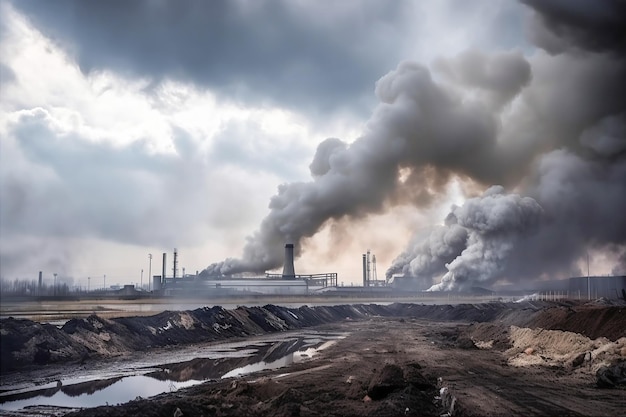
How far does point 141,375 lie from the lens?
82.5 ft

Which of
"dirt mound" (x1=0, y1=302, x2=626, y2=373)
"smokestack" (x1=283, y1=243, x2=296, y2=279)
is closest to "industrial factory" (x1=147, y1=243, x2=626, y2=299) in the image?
"smokestack" (x1=283, y1=243, x2=296, y2=279)

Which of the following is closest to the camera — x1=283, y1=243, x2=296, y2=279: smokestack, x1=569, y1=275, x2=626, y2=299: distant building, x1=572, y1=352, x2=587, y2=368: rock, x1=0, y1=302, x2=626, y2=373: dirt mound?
x1=572, y1=352, x2=587, y2=368: rock

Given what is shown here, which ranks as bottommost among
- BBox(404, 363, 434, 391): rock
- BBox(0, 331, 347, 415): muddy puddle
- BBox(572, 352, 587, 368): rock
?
BBox(0, 331, 347, 415): muddy puddle

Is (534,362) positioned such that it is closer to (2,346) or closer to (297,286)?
(2,346)

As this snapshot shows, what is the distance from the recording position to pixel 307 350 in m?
36.5

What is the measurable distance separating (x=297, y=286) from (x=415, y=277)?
2666 centimetres

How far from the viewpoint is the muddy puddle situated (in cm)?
1966

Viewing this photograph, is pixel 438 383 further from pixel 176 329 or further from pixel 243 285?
pixel 243 285

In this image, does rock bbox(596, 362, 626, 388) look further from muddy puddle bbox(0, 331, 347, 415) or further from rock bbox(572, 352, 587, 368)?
muddy puddle bbox(0, 331, 347, 415)

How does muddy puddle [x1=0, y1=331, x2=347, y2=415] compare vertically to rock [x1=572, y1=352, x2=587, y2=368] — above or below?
below

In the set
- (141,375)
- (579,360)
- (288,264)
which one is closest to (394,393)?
(141,375)

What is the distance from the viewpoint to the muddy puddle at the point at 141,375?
1966cm

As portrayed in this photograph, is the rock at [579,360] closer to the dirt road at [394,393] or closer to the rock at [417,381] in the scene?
the dirt road at [394,393]

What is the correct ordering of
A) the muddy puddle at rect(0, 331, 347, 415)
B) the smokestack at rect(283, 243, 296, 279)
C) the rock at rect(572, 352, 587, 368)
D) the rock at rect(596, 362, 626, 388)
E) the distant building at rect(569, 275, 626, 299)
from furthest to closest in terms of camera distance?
the smokestack at rect(283, 243, 296, 279), the distant building at rect(569, 275, 626, 299), the rock at rect(572, 352, 587, 368), the rock at rect(596, 362, 626, 388), the muddy puddle at rect(0, 331, 347, 415)
